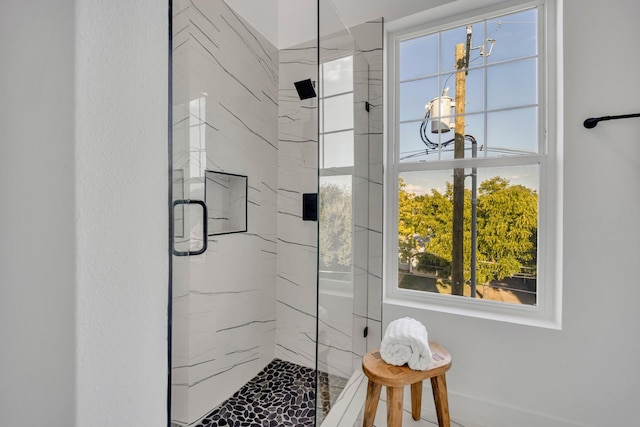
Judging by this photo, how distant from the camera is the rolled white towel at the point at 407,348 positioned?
124 centimetres

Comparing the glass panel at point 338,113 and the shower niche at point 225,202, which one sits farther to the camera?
the shower niche at point 225,202

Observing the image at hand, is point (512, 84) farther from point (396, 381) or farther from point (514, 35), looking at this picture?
point (396, 381)

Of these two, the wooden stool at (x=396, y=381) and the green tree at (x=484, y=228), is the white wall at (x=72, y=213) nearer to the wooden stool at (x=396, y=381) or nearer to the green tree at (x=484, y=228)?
the wooden stool at (x=396, y=381)

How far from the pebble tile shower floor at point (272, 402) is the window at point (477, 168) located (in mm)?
821

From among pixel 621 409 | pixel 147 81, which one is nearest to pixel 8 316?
pixel 147 81

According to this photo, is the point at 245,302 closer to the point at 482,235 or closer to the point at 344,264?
the point at 344,264

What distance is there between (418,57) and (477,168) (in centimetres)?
81

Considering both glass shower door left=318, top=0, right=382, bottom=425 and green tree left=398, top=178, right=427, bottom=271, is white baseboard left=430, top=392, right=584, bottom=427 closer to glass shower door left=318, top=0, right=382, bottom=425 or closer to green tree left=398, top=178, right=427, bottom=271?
glass shower door left=318, top=0, right=382, bottom=425

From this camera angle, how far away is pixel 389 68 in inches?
72.2

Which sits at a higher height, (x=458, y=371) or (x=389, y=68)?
(x=389, y=68)

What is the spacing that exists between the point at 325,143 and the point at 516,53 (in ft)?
3.97

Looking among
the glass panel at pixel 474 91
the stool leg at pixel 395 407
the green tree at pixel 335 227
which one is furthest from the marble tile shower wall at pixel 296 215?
the glass panel at pixel 474 91

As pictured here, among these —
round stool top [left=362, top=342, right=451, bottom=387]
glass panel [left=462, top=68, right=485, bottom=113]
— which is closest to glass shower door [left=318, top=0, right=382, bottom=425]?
round stool top [left=362, top=342, right=451, bottom=387]

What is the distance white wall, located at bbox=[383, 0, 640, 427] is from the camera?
1.26 metres
